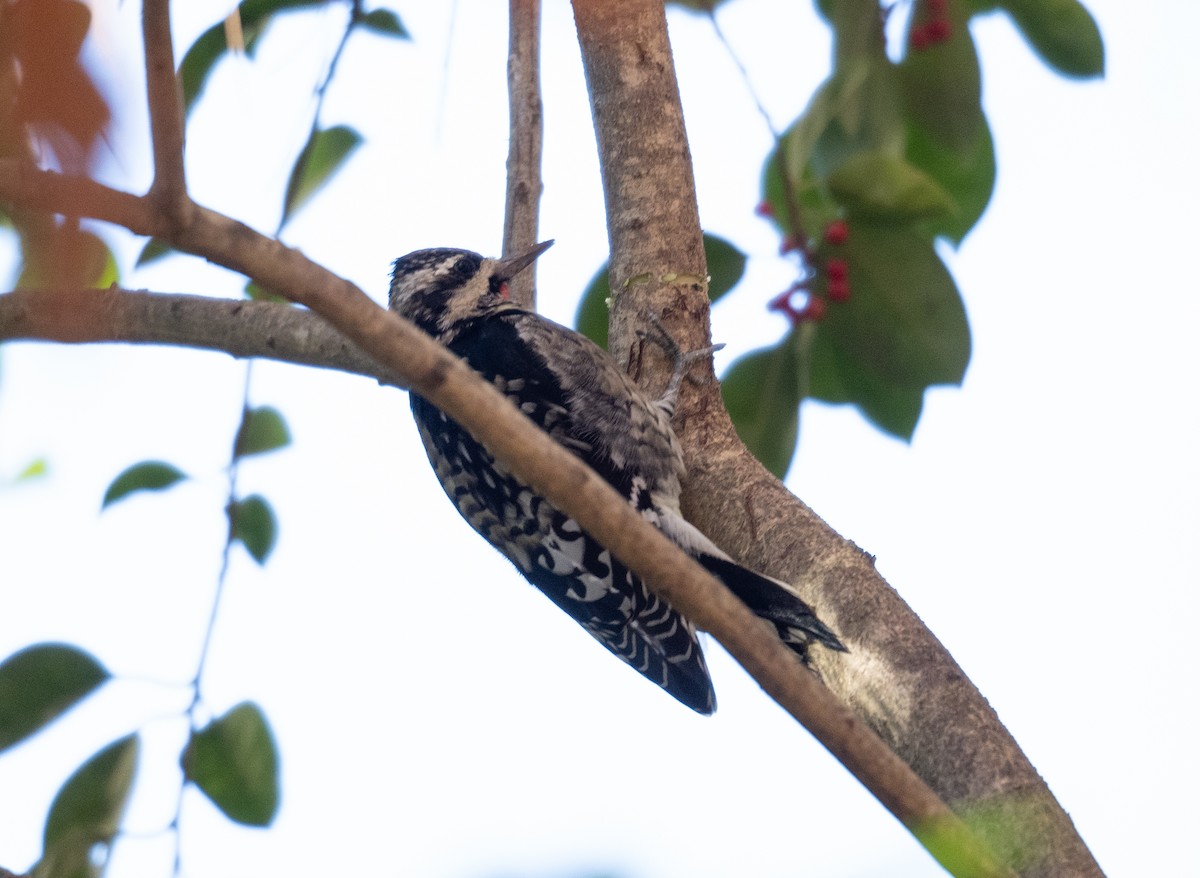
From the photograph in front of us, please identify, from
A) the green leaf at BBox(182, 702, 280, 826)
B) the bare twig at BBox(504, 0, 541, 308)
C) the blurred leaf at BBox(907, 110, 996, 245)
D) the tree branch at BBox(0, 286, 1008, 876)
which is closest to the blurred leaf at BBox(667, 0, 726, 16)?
the bare twig at BBox(504, 0, 541, 308)

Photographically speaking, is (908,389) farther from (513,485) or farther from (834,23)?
(513,485)

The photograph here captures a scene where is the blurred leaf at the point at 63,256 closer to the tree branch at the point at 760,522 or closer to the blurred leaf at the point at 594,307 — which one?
the tree branch at the point at 760,522

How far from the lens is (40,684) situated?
2223mm

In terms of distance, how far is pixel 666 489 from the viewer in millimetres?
2697

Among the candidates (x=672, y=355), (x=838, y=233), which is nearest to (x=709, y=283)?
(x=672, y=355)

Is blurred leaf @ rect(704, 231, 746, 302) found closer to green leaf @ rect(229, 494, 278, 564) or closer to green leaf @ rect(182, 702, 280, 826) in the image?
green leaf @ rect(229, 494, 278, 564)

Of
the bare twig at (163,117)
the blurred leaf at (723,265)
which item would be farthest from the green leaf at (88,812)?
the blurred leaf at (723,265)

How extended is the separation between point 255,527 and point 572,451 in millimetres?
756

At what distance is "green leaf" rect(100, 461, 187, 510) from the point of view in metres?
2.73

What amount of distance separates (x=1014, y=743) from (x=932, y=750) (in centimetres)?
11

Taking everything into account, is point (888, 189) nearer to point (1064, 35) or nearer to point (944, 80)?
point (944, 80)

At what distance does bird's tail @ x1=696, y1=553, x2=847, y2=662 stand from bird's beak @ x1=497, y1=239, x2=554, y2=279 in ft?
3.65

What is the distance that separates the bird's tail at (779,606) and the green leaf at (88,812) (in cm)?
Result: 118

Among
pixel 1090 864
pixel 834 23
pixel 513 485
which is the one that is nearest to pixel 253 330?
pixel 513 485
